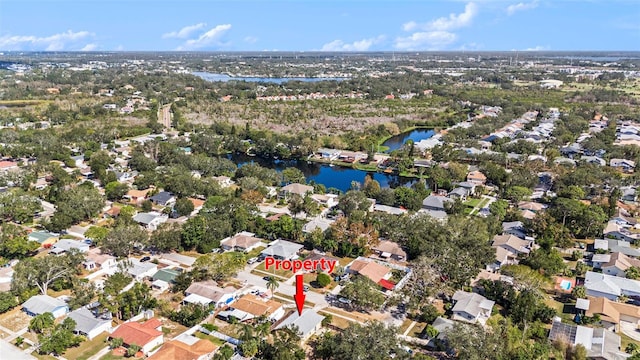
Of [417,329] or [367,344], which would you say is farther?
[417,329]

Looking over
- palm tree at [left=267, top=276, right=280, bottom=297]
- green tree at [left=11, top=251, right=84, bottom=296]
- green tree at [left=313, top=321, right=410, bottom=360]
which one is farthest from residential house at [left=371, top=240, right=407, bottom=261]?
green tree at [left=11, top=251, right=84, bottom=296]

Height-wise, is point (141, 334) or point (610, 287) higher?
point (141, 334)

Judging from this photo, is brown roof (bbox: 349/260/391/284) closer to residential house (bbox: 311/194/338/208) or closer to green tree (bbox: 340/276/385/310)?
green tree (bbox: 340/276/385/310)

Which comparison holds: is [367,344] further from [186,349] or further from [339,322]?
[186,349]

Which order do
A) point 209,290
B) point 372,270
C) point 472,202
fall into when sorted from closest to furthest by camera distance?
point 209,290
point 372,270
point 472,202

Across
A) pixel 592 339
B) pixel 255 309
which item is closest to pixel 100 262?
pixel 255 309

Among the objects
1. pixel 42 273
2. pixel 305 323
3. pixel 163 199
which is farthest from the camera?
pixel 163 199

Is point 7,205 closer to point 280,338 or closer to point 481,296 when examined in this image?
point 280,338
